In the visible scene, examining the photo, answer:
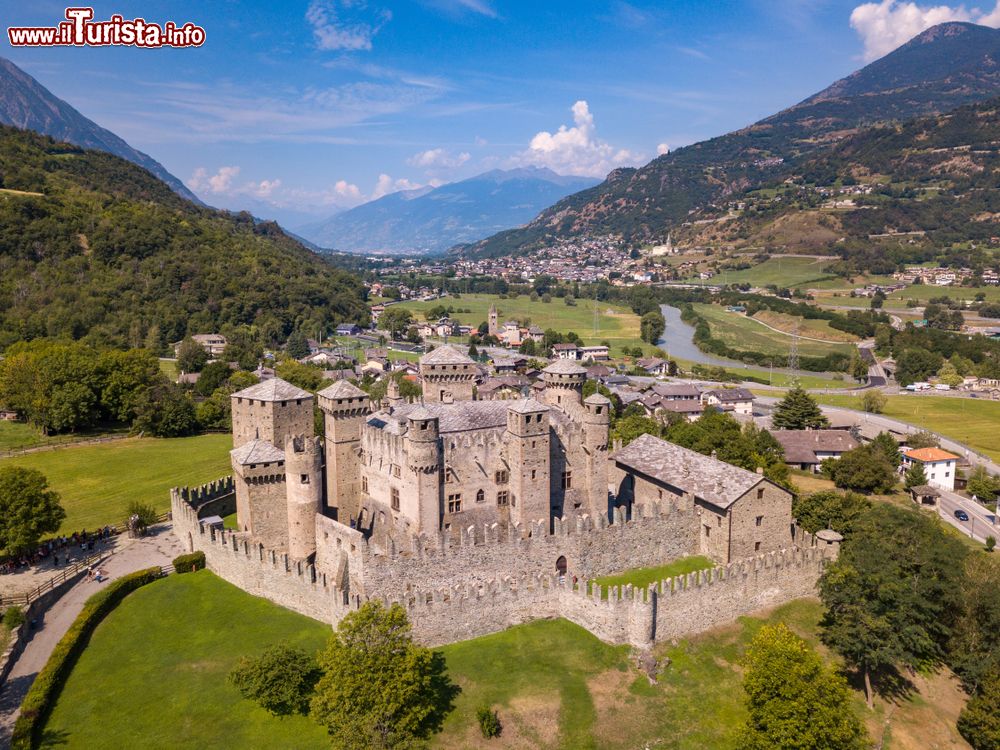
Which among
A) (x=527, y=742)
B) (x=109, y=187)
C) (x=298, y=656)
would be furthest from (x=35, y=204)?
(x=527, y=742)

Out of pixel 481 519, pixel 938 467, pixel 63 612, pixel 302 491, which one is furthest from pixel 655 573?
pixel 938 467

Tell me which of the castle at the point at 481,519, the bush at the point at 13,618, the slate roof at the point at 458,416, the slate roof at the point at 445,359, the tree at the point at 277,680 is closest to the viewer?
the tree at the point at 277,680

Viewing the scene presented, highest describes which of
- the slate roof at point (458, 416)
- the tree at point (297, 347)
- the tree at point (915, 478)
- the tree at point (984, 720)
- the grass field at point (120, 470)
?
the slate roof at point (458, 416)

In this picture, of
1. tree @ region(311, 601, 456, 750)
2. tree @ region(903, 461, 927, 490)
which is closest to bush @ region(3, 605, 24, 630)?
tree @ region(311, 601, 456, 750)

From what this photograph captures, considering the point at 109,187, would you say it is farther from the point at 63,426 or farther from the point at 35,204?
the point at 63,426

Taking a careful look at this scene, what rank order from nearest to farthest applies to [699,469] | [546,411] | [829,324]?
[546,411]
[699,469]
[829,324]

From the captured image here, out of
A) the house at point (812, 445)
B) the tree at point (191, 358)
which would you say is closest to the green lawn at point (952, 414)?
the house at point (812, 445)

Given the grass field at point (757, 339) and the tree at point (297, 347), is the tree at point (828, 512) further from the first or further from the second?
the tree at point (297, 347)
